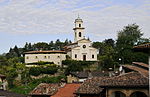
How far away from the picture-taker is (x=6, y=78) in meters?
83.7

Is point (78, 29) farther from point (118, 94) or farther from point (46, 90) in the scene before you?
point (118, 94)

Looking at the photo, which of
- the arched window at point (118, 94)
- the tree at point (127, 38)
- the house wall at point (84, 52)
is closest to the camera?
the arched window at point (118, 94)

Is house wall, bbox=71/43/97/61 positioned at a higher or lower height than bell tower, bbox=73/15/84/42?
lower

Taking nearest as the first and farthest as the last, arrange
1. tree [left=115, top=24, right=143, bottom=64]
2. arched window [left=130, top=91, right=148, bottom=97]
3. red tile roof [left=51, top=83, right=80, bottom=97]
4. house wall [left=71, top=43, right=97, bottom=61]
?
1. arched window [left=130, top=91, right=148, bottom=97]
2. red tile roof [left=51, top=83, right=80, bottom=97]
3. tree [left=115, top=24, right=143, bottom=64]
4. house wall [left=71, top=43, right=97, bottom=61]

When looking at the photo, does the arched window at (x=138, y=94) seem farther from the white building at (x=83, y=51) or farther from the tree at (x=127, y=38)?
the white building at (x=83, y=51)

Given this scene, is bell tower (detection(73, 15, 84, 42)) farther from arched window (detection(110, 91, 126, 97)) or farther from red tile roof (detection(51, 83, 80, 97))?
arched window (detection(110, 91, 126, 97))

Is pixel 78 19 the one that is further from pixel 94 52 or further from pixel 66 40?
pixel 66 40

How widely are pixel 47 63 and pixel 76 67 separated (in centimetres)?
1253

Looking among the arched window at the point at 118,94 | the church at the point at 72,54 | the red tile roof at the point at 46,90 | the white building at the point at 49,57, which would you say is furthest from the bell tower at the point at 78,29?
the arched window at the point at 118,94

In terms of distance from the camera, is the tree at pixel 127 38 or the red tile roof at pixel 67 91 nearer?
the red tile roof at pixel 67 91

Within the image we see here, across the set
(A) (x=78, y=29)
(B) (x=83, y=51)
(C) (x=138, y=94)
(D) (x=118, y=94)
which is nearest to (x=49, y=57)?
(B) (x=83, y=51)

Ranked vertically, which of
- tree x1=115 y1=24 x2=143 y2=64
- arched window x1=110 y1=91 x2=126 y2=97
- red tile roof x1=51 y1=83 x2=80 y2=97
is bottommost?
red tile roof x1=51 y1=83 x2=80 y2=97

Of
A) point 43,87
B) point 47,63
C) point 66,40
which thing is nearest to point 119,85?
point 43,87

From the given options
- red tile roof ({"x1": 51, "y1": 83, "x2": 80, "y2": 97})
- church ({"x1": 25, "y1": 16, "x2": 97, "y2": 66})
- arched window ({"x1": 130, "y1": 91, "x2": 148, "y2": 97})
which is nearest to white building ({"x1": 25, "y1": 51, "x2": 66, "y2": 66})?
church ({"x1": 25, "y1": 16, "x2": 97, "y2": 66})
